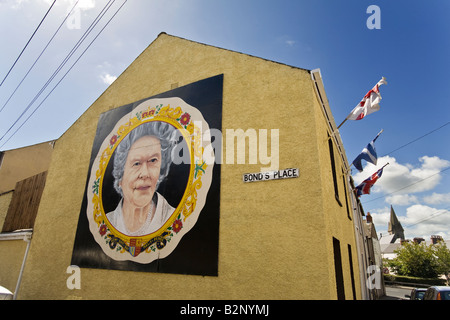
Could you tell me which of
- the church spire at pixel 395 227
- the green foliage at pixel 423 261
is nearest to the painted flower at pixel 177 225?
the green foliage at pixel 423 261

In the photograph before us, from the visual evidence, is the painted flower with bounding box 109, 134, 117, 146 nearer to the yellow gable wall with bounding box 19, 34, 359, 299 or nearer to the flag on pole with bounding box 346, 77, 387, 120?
the yellow gable wall with bounding box 19, 34, 359, 299

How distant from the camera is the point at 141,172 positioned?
25.5ft

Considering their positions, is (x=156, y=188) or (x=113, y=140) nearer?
(x=156, y=188)

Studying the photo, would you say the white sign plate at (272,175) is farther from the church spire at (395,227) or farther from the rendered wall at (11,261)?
the church spire at (395,227)

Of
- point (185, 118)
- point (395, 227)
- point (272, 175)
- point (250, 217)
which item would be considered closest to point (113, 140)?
point (185, 118)

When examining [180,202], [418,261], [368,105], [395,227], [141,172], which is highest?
[395,227]

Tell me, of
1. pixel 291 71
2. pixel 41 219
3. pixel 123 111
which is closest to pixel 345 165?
pixel 291 71

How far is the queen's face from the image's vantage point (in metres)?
7.40

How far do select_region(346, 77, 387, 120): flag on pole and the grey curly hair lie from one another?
4958mm

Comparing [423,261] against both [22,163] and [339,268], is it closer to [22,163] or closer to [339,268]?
[339,268]

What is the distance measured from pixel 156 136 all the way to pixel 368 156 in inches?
292

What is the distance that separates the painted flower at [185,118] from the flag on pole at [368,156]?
21.0 ft

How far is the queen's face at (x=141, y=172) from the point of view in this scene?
740 centimetres
